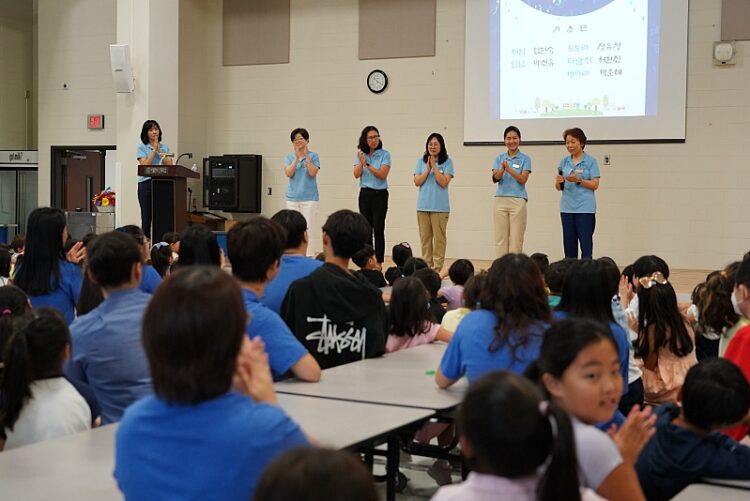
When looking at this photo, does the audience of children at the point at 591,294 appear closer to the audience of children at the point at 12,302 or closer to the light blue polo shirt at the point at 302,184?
the audience of children at the point at 12,302

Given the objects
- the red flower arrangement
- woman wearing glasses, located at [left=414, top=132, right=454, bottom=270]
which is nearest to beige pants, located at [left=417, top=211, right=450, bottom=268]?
woman wearing glasses, located at [left=414, top=132, right=454, bottom=270]

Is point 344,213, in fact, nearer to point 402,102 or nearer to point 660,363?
point 660,363

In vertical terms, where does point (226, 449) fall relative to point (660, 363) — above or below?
above

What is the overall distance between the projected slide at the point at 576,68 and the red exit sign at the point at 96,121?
4.67 m

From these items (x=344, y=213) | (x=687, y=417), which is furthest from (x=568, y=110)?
(x=687, y=417)

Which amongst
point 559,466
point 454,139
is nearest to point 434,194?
point 454,139

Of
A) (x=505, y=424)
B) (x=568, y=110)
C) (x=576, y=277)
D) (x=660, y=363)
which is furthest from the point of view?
(x=568, y=110)

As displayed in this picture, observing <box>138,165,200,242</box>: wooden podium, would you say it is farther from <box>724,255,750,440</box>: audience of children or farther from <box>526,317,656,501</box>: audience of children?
<box>526,317,656,501</box>: audience of children

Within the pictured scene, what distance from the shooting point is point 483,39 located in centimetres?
967

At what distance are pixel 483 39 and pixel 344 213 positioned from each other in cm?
697

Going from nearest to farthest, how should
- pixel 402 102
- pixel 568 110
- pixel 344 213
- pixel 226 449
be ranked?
pixel 226 449
pixel 344 213
pixel 568 110
pixel 402 102

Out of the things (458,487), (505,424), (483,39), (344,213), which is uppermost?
(483,39)

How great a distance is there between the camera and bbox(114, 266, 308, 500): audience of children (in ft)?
4.39

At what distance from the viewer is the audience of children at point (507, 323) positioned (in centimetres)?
244
